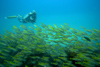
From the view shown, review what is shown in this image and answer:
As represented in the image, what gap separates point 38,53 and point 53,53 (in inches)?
38.3

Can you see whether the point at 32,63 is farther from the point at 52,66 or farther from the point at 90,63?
the point at 90,63

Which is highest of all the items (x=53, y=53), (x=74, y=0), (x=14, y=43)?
(x=74, y=0)

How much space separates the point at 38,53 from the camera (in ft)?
18.3

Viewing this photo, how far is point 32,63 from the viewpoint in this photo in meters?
5.18

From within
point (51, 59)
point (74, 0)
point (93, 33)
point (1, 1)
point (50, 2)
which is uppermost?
point (50, 2)

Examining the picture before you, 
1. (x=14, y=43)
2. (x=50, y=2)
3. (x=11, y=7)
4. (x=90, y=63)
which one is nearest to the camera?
(x=90, y=63)

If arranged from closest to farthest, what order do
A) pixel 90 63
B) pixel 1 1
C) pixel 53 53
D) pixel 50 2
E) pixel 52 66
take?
pixel 90 63, pixel 52 66, pixel 53 53, pixel 1 1, pixel 50 2

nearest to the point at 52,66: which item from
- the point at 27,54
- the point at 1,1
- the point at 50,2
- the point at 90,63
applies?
the point at 27,54

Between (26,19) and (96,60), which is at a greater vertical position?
(26,19)

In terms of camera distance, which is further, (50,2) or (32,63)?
(50,2)

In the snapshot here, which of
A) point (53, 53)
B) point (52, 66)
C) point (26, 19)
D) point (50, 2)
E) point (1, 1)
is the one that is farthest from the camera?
point (50, 2)

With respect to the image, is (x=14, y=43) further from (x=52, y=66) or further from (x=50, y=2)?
(x=50, y=2)

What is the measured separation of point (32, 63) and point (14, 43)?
8.76 ft

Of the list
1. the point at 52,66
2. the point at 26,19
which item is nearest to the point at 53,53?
the point at 52,66
